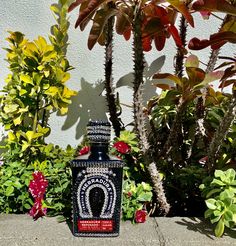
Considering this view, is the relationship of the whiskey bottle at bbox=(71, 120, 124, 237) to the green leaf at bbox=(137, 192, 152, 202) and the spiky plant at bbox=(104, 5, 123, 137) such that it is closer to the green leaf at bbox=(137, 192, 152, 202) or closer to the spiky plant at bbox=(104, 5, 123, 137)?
the green leaf at bbox=(137, 192, 152, 202)

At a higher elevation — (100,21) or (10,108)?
(100,21)

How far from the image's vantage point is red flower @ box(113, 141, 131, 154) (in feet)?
6.13

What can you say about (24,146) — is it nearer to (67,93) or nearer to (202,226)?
(67,93)

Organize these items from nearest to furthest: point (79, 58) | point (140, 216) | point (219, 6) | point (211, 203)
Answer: point (219, 6), point (211, 203), point (140, 216), point (79, 58)

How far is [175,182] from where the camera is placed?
195 cm

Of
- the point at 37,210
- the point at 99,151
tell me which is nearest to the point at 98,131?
the point at 99,151

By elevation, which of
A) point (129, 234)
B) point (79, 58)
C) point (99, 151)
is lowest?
point (129, 234)

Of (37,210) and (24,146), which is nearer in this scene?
(37,210)

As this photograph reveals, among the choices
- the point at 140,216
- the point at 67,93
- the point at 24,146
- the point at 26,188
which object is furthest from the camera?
the point at 67,93

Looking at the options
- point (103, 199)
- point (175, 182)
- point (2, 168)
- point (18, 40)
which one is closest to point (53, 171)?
point (2, 168)

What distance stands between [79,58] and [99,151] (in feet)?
2.86

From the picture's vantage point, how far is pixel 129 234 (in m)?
1.58

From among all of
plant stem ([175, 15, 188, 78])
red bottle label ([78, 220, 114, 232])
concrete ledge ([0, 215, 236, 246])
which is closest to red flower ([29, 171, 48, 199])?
concrete ledge ([0, 215, 236, 246])

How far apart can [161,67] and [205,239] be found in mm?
1084
